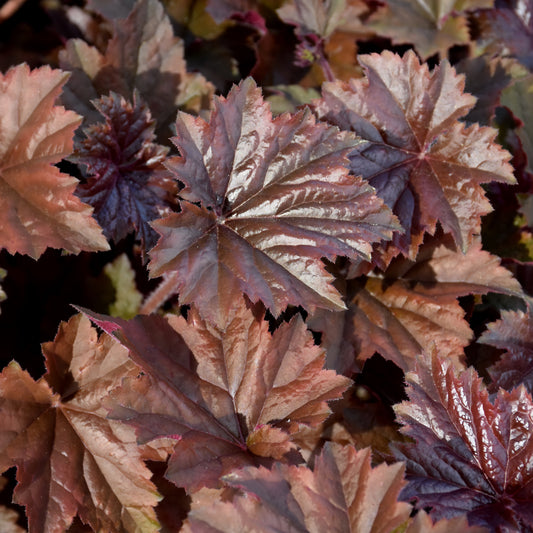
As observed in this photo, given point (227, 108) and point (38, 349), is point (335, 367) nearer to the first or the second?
point (227, 108)

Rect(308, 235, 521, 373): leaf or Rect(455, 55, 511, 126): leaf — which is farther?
Rect(455, 55, 511, 126): leaf

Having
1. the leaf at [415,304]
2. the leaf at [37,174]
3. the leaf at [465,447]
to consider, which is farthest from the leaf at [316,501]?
the leaf at [37,174]

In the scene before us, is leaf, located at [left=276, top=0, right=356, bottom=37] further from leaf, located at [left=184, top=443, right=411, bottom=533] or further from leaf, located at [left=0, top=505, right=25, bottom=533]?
leaf, located at [left=0, top=505, right=25, bottom=533]

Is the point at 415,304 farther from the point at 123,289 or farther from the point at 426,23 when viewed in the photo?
the point at 426,23

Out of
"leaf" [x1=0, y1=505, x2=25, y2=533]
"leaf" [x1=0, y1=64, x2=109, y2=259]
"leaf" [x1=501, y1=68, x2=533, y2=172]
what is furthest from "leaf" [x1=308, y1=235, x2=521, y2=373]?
"leaf" [x1=0, y1=505, x2=25, y2=533]

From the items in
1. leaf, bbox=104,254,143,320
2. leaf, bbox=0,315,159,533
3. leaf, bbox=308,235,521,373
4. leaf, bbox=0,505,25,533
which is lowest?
leaf, bbox=0,505,25,533

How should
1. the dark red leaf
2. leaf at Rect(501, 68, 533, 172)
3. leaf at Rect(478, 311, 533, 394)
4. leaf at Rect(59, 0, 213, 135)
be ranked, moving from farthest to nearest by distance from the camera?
the dark red leaf → leaf at Rect(501, 68, 533, 172) → leaf at Rect(59, 0, 213, 135) → leaf at Rect(478, 311, 533, 394)

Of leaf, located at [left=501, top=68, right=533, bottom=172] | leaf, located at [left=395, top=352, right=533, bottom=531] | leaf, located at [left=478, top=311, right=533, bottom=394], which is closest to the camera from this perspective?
leaf, located at [left=395, top=352, right=533, bottom=531]
